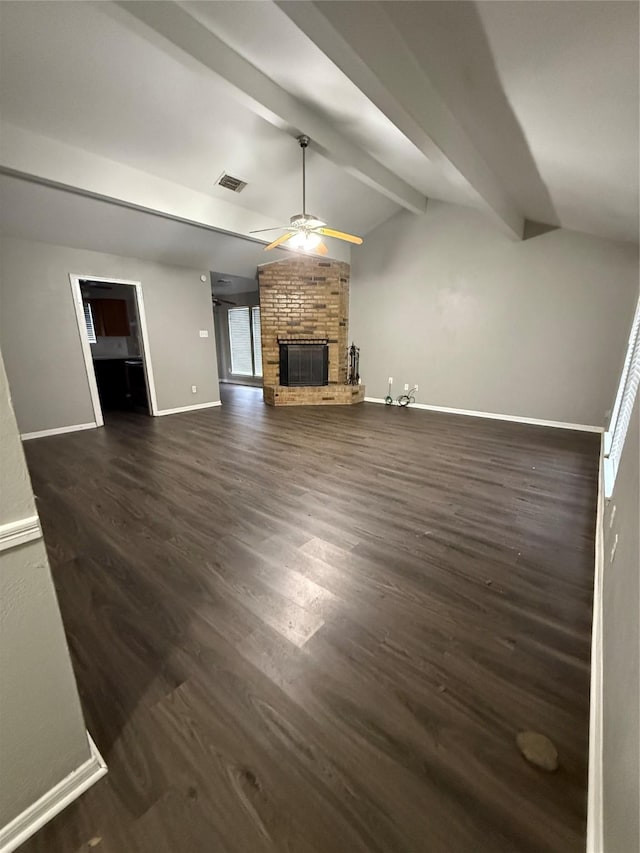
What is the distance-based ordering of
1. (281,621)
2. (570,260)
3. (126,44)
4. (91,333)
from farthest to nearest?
1. (91,333)
2. (570,260)
3. (126,44)
4. (281,621)

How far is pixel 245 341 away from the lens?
30.6ft

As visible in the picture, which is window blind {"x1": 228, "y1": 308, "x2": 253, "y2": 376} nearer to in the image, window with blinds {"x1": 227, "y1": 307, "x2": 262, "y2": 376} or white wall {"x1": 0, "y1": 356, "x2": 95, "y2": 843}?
window with blinds {"x1": 227, "y1": 307, "x2": 262, "y2": 376}

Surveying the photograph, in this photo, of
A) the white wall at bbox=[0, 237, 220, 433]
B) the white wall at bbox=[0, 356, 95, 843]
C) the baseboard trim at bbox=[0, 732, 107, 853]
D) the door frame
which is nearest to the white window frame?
the door frame

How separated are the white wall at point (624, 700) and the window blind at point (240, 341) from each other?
896cm

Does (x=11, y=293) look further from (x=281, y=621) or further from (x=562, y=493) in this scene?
(x=562, y=493)

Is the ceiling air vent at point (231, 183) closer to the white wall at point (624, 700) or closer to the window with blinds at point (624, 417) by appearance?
the window with blinds at point (624, 417)

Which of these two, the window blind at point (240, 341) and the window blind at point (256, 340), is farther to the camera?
the window blind at point (240, 341)

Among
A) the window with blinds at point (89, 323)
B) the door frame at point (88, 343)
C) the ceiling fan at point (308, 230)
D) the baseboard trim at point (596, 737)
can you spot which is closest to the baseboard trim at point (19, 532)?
the baseboard trim at point (596, 737)

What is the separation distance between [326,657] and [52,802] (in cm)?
88

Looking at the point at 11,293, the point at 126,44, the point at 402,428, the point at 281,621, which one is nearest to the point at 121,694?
the point at 281,621

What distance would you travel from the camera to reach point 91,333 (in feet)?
21.8

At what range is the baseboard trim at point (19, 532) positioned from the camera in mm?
758

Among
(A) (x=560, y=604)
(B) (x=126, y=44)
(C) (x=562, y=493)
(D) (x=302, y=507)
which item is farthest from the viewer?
(C) (x=562, y=493)

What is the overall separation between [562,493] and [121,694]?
3178 millimetres
